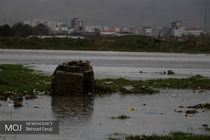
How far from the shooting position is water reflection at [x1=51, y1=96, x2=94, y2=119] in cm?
1402

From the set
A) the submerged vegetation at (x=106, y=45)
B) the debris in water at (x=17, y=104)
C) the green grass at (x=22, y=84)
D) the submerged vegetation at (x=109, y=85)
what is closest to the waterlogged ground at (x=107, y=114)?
the debris in water at (x=17, y=104)

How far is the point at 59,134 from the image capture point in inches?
432

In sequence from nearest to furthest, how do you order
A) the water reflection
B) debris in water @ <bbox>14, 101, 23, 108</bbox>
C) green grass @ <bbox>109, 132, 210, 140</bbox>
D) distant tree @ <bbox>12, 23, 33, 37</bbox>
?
1. green grass @ <bbox>109, 132, 210, 140</bbox>
2. the water reflection
3. debris in water @ <bbox>14, 101, 23, 108</bbox>
4. distant tree @ <bbox>12, 23, 33, 37</bbox>

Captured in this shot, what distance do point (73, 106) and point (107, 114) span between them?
1868mm

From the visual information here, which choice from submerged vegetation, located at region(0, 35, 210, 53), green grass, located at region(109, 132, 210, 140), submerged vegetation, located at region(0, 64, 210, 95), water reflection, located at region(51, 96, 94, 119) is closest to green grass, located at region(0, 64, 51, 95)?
submerged vegetation, located at region(0, 64, 210, 95)

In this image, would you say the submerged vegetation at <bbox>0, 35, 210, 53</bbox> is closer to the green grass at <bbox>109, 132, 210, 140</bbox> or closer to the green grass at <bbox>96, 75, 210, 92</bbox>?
the green grass at <bbox>96, 75, 210, 92</bbox>

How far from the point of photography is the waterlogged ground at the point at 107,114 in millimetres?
11594

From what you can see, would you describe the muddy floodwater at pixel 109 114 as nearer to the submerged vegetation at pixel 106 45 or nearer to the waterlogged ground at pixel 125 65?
the waterlogged ground at pixel 125 65

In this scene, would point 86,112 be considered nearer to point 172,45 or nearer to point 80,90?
point 80,90

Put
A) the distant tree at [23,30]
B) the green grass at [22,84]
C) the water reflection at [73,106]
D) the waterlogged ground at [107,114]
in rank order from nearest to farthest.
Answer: the waterlogged ground at [107,114]
the water reflection at [73,106]
the green grass at [22,84]
the distant tree at [23,30]

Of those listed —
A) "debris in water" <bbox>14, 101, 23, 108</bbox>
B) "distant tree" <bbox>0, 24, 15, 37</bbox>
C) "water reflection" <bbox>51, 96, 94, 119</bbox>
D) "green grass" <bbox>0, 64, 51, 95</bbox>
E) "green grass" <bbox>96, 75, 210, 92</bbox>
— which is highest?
"distant tree" <bbox>0, 24, 15, 37</bbox>

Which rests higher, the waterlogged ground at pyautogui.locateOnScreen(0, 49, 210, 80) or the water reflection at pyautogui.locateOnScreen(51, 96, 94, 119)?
the water reflection at pyautogui.locateOnScreen(51, 96, 94, 119)

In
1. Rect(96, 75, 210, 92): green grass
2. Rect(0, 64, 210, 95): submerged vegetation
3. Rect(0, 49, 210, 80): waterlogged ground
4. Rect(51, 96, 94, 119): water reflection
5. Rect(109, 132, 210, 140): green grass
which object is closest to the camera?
Rect(109, 132, 210, 140): green grass

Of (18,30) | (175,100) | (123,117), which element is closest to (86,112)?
(123,117)
